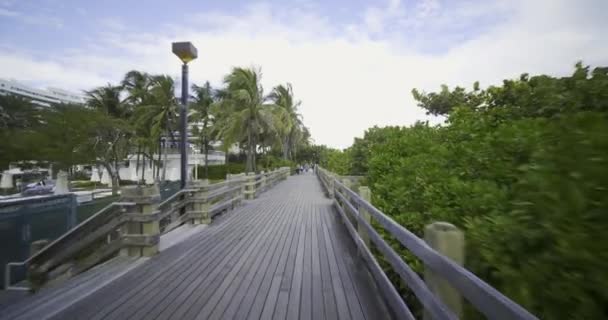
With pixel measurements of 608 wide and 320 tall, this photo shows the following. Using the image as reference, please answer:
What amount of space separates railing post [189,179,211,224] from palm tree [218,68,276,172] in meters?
10.6

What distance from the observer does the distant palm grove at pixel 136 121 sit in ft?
55.8

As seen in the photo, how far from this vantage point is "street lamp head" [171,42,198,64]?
14.5 ft

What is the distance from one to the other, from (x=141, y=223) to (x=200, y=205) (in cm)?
185

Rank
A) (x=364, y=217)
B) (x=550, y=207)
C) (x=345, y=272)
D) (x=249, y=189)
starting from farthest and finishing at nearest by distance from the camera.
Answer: (x=249, y=189), (x=364, y=217), (x=345, y=272), (x=550, y=207)

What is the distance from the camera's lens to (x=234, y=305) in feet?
7.98

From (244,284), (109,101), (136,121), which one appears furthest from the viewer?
(109,101)

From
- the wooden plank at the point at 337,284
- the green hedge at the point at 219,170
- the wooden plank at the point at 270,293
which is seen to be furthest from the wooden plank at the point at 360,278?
the green hedge at the point at 219,170

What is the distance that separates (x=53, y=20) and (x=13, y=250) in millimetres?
10239

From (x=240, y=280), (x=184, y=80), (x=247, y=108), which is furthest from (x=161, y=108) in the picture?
(x=240, y=280)

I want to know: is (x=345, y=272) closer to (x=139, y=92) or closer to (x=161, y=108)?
(x=161, y=108)

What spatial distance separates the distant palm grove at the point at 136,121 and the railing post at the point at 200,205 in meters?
10.7

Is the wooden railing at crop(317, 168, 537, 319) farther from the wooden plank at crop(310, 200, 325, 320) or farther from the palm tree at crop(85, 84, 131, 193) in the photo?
the palm tree at crop(85, 84, 131, 193)

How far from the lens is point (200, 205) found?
5.45 metres

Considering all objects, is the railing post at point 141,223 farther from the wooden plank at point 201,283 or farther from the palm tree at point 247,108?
the palm tree at point 247,108
